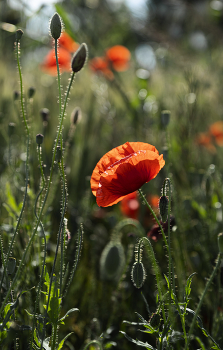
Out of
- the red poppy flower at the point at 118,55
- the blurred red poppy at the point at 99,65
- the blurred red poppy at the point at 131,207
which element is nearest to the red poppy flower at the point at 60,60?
the blurred red poppy at the point at 99,65

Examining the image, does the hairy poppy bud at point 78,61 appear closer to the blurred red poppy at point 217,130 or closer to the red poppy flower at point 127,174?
the red poppy flower at point 127,174

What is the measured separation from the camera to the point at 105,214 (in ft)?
5.41

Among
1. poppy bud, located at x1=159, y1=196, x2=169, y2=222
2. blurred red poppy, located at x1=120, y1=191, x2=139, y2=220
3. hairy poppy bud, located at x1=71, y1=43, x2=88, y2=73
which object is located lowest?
poppy bud, located at x1=159, y1=196, x2=169, y2=222

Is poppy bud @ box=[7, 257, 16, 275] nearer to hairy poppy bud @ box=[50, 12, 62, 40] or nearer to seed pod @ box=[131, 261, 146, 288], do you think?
seed pod @ box=[131, 261, 146, 288]

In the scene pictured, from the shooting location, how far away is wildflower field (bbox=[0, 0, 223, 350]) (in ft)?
2.12

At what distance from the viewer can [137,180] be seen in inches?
26.2

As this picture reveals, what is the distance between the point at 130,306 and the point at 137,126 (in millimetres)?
991

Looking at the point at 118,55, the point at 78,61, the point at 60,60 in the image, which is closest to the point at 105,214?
the point at 60,60

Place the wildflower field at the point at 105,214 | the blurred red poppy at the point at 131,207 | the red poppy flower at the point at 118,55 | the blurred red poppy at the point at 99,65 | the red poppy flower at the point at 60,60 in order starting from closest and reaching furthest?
the wildflower field at the point at 105,214 < the blurred red poppy at the point at 131,207 < the red poppy flower at the point at 60,60 < the blurred red poppy at the point at 99,65 < the red poppy flower at the point at 118,55

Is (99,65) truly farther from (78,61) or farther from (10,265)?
(10,265)

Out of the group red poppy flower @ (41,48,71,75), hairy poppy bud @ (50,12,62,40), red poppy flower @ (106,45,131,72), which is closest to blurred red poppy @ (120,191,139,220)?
red poppy flower @ (41,48,71,75)

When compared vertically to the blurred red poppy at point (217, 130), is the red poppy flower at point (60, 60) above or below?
above

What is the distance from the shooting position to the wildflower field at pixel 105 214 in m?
0.65

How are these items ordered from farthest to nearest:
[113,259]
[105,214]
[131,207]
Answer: [105,214], [131,207], [113,259]
